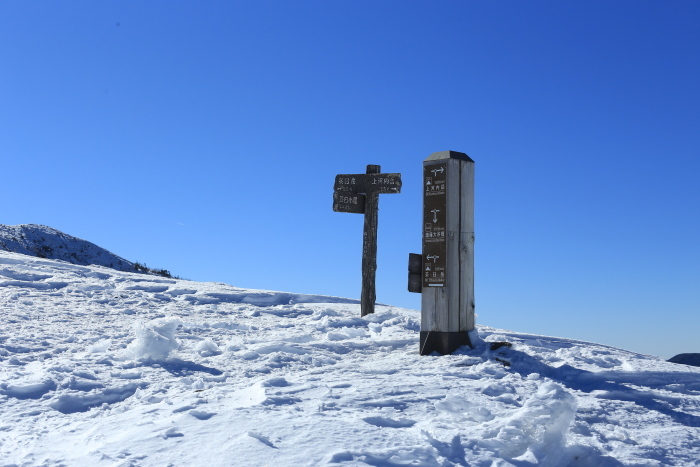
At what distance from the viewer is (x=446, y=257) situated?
7422 mm

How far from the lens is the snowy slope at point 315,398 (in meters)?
4.11

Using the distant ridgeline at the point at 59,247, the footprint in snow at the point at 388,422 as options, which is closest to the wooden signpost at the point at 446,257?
the footprint in snow at the point at 388,422

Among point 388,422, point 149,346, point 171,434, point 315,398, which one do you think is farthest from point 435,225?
point 171,434

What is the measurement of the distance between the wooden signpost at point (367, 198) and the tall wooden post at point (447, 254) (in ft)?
11.7

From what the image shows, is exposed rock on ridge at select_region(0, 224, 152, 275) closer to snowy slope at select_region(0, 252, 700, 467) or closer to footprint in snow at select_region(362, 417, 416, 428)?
snowy slope at select_region(0, 252, 700, 467)

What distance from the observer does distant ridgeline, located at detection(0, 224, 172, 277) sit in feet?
75.9

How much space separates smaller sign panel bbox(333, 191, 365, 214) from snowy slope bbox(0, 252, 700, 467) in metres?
2.74

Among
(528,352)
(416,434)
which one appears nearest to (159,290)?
(528,352)

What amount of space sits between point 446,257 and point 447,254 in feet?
0.14

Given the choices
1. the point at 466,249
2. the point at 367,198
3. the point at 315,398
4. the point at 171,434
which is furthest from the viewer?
the point at 367,198

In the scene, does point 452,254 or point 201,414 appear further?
point 452,254

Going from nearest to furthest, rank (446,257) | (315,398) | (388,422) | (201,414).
A: (388,422) → (201,414) → (315,398) → (446,257)

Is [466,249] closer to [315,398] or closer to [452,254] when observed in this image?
[452,254]

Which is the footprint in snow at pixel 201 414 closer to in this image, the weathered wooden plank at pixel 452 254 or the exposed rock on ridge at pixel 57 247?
the weathered wooden plank at pixel 452 254
